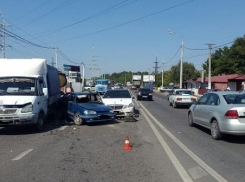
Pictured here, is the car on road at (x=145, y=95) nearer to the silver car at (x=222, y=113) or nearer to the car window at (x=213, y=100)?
the silver car at (x=222, y=113)

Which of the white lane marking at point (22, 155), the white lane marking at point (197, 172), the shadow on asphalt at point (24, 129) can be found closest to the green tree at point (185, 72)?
the shadow on asphalt at point (24, 129)

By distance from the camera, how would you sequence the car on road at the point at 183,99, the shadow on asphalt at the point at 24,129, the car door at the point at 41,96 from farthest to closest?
the car on road at the point at 183,99 < the car door at the point at 41,96 < the shadow on asphalt at the point at 24,129

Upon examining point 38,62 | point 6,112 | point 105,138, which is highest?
point 38,62

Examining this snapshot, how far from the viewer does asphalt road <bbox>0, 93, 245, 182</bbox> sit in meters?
5.75

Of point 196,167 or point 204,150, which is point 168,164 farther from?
point 204,150

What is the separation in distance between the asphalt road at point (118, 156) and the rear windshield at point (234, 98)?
1203 millimetres

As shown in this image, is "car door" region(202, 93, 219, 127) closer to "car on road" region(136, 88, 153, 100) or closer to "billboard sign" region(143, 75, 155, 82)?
"car on road" region(136, 88, 153, 100)

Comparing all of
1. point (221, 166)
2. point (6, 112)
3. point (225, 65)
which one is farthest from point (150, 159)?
point (225, 65)

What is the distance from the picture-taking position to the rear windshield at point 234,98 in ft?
31.4

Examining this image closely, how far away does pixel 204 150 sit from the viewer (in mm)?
8031

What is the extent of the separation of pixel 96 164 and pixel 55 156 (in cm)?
129

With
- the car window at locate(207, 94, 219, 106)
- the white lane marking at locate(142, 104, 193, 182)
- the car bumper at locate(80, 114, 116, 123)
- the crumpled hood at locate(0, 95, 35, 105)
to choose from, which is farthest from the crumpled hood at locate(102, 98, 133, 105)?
the white lane marking at locate(142, 104, 193, 182)

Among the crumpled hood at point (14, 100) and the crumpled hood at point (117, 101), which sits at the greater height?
the crumpled hood at point (14, 100)

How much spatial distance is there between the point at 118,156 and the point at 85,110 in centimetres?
593
